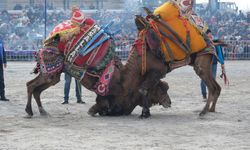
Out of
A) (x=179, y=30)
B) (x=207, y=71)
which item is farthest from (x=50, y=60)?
(x=207, y=71)

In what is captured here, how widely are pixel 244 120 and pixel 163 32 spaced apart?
2378 mm

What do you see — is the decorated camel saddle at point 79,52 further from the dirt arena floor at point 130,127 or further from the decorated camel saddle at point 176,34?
the dirt arena floor at point 130,127

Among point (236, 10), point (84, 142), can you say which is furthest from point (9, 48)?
point (84, 142)

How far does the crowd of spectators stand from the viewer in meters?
37.4

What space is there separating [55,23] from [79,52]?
92.0 ft

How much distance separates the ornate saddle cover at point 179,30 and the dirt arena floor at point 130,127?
1349 millimetres

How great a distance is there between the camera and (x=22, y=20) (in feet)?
138

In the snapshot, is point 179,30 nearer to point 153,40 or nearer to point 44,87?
point 153,40

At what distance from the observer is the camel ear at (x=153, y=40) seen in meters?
12.9

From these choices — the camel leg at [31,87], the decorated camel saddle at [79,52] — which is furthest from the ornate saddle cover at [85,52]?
the camel leg at [31,87]

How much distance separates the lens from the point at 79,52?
12820 millimetres

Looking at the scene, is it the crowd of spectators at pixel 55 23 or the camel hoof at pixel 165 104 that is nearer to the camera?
the camel hoof at pixel 165 104

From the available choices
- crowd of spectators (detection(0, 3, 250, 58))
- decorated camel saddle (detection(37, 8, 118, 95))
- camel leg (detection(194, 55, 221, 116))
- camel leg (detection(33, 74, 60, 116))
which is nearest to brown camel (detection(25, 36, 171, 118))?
camel leg (detection(33, 74, 60, 116))

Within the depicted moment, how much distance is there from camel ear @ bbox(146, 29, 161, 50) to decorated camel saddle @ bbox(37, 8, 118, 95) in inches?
32.0
